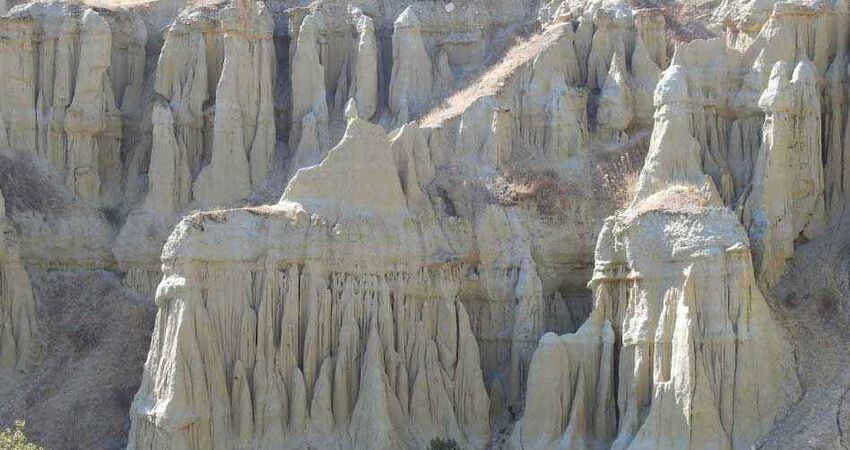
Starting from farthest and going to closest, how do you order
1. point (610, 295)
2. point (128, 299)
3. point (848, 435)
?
point (128, 299)
point (610, 295)
point (848, 435)

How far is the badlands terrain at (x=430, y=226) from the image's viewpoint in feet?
127

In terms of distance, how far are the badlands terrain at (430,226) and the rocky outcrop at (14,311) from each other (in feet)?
0.21

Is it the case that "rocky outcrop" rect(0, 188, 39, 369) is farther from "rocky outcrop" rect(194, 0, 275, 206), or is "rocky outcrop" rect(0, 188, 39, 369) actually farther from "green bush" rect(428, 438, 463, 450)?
"green bush" rect(428, 438, 463, 450)

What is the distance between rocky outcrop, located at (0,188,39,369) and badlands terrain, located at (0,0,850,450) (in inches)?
2.5

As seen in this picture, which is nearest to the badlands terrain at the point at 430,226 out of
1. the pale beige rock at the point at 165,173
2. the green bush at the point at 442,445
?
the pale beige rock at the point at 165,173

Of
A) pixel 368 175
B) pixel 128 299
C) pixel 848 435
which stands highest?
pixel 368 175

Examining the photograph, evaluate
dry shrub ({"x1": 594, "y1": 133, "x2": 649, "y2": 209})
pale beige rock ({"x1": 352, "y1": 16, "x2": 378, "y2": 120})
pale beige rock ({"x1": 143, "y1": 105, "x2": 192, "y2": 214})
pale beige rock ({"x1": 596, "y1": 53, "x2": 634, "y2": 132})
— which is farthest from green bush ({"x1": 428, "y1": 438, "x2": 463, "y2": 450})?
pale beige rock ({"x1": 143, "y1": 105, "x2": 192, "y2": 214})

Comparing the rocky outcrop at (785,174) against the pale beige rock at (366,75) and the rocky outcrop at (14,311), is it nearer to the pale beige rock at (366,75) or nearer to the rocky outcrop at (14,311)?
the pale beige rock at (366,75)

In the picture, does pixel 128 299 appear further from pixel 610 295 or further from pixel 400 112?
pixel 610 295

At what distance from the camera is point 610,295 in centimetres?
3988

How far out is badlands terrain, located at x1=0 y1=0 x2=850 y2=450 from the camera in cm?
3884

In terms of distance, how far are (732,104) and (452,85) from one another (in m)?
8.04

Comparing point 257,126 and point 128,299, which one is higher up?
point 257,126

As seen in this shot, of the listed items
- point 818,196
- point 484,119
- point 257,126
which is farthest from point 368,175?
point 818,196
